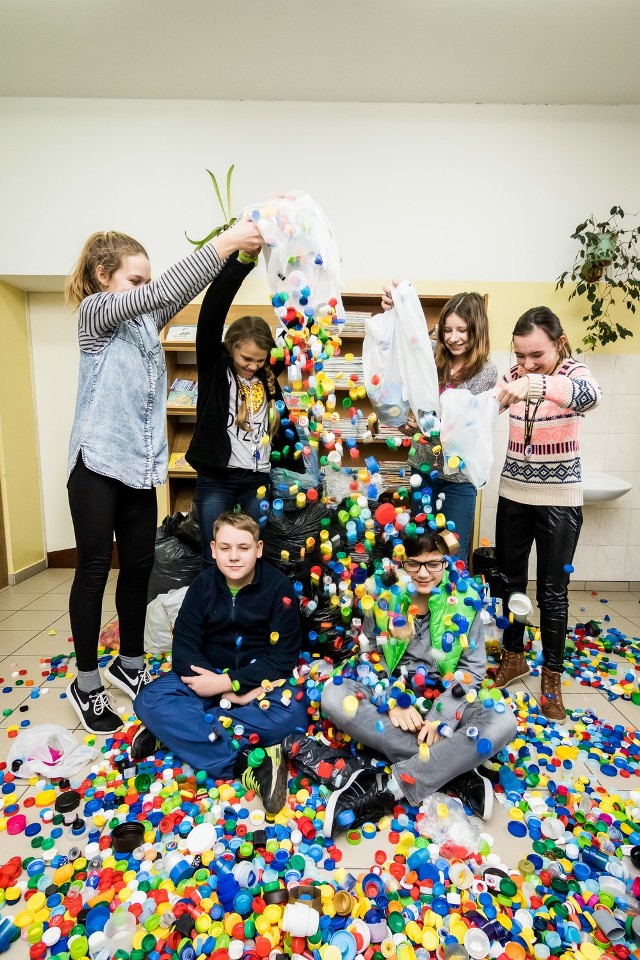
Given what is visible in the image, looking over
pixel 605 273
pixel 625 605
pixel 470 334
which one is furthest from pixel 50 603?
pixel 605 273

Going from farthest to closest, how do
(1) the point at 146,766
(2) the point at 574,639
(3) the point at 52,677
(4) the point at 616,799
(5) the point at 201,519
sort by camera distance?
(2) the point at 574,639 < (3) the point at 52,677 < (5) the point at 201,519 < (1) the point at 146,766 < (4) the point at 616,799

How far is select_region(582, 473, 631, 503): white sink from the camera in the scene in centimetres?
287

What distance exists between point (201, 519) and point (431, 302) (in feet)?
6.11

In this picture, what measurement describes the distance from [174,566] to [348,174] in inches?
88.8

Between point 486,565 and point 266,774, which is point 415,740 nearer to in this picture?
point 266,774

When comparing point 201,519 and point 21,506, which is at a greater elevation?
point 201,519

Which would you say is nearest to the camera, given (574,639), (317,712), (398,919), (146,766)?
(398,919)

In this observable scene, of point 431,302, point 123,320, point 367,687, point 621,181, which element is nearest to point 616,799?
point 367,687

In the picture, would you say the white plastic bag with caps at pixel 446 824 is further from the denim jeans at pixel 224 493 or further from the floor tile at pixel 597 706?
the denim jeans at pixel 224 493

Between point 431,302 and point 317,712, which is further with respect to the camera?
point 431,302

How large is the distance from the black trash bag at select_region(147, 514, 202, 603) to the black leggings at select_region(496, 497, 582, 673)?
1.30 metres

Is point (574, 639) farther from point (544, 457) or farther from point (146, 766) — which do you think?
point (146, 766)

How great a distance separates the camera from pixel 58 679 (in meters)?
2.14

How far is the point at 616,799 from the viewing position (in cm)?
145
